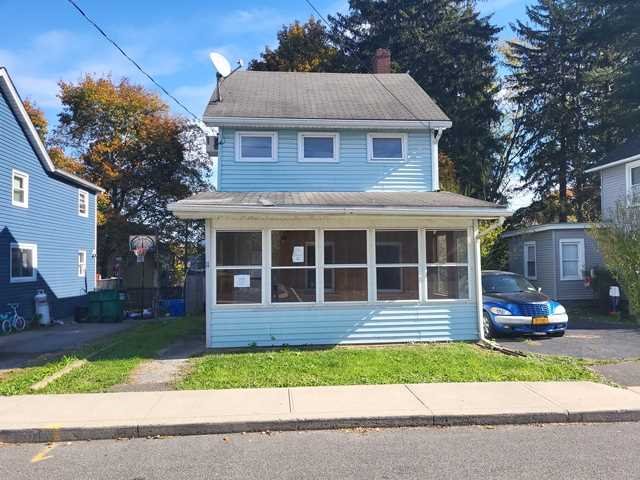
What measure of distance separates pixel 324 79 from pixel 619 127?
2053cm

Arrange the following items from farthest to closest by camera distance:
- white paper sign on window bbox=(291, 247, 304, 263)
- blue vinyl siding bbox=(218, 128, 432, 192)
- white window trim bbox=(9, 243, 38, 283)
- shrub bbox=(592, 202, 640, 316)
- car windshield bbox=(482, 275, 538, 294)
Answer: white window trim bbox=(9, 243, 38, 283) → blue vinyl siding bbox=(218, 128, 432, 192) → car windshield bbox=(482, 275, 538, 294) → white paper sign on window bbox=(291, 247, 304, 263) → shrub bbox=(592, 202, 640, 316)

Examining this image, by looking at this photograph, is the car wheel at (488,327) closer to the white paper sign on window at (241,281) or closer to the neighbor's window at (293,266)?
the neighbor's window at (293,266)

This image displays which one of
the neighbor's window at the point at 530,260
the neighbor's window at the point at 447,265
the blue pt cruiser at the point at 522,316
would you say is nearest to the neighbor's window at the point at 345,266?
the neighbor's window at the point at 447,265

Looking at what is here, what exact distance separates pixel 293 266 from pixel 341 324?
59.7 inches

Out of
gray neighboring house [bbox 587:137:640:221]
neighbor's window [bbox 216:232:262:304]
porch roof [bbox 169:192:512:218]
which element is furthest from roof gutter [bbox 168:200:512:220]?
gray neighboring house [bbox 587:137:640:221]

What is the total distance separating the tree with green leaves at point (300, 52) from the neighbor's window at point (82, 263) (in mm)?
16577

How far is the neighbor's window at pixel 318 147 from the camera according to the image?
43.7 feet

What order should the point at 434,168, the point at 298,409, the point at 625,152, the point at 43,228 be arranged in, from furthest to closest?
the point at 625,152, the point at 43,228, the point at 434,168, the point at 298,409

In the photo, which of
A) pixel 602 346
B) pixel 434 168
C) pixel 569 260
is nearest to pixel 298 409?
pixel 602 346

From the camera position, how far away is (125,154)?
98.7 ft

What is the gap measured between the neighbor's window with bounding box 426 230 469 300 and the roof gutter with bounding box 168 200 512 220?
72 cm

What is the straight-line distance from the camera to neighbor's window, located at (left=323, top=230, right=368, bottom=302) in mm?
10461

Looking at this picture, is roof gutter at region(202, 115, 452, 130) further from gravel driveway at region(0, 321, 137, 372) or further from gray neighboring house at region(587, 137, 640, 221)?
gray neighboring house at region(587, 137, 640, 221)

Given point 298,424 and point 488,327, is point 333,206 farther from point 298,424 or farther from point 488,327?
point 298,424
